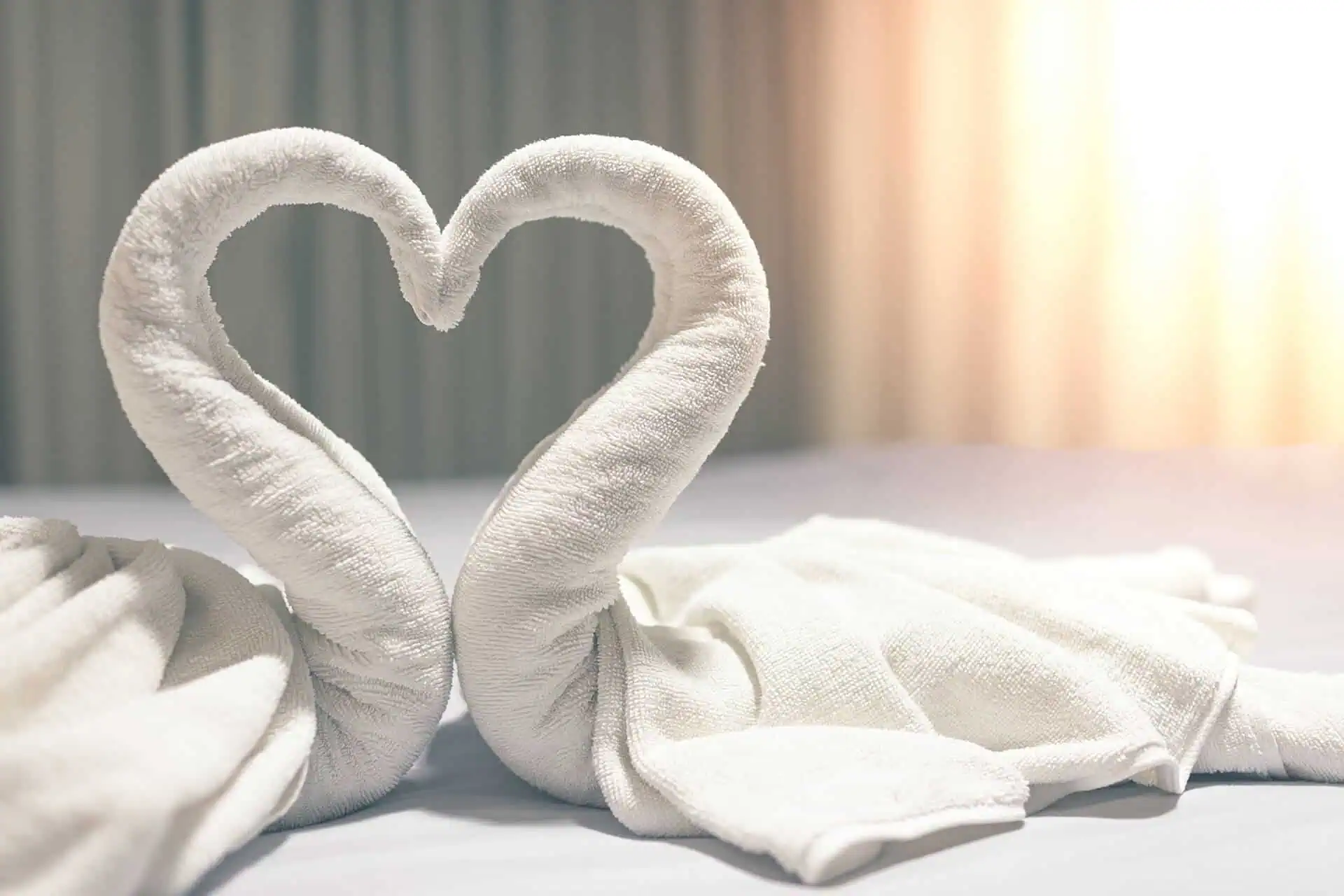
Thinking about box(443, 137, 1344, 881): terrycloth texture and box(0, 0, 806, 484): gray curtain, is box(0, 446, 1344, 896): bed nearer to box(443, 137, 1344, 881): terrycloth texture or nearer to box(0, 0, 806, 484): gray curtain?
box(443, 137, 1344, 881): terrycloth texture

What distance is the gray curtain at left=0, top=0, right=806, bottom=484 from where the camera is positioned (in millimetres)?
3598

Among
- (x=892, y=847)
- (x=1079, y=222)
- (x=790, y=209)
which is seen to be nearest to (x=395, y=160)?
(x=790, y=209)

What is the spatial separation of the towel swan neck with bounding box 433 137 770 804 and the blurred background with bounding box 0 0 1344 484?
308cm

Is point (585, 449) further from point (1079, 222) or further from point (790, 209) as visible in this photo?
point (790, 209)

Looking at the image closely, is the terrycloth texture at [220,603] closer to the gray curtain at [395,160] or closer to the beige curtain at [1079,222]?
the gray curtain at [395,160]

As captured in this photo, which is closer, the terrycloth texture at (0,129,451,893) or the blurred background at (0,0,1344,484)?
the terrycloth texture at (0,129,451,893)

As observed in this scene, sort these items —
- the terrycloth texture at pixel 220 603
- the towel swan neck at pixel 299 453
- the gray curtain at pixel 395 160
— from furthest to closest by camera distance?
1. the gray curtain at pixel 395 160
2. the towel swan neck at pixel 299 453
3. the terrycloth texture at pixel 220 603

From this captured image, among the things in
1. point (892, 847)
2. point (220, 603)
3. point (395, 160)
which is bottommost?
point (892, 847)

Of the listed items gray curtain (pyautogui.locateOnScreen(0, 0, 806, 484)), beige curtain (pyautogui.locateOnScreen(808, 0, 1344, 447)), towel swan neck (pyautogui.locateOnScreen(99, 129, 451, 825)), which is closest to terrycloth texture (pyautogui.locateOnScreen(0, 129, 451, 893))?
towel swan neck (pyautogui.locateOnScreen(99, 129, 451, 825))

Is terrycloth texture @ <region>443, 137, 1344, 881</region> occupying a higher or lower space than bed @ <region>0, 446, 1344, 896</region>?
higher

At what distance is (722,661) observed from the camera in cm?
94

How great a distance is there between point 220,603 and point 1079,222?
3.73 m

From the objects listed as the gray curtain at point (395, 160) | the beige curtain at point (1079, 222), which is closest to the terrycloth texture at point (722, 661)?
the gray curtain at point (395, 160)

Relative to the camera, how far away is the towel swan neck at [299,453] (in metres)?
0.79
